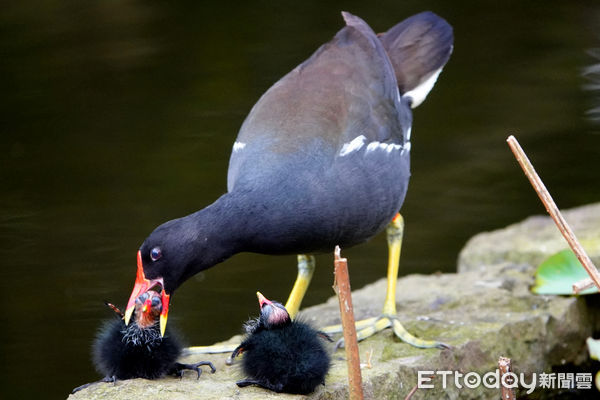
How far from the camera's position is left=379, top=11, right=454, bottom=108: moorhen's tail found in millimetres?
4289

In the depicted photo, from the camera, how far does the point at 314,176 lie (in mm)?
3320

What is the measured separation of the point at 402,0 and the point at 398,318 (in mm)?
4266

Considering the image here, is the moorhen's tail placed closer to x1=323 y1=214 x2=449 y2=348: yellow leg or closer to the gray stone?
x1=323 y1=214 x2=449 y2=348: yellow leg

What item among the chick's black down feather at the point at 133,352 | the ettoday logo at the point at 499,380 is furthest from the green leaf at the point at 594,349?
the chick's black down feather at the point at 133,352

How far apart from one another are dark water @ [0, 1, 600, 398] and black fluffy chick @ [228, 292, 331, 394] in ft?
4.96

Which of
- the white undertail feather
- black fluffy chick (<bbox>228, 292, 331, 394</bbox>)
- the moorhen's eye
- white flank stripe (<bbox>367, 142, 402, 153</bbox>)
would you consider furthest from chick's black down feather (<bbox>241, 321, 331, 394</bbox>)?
the white undertail feather

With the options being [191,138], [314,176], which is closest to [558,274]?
[314,176]

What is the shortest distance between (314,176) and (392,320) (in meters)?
0.68

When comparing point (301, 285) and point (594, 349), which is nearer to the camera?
point (594, 349)

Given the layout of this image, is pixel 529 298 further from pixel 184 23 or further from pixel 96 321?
pixel 184 23

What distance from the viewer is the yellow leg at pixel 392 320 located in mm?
3445

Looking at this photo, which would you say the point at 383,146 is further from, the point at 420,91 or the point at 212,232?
the point at 212,232

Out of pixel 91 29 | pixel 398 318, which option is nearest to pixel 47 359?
pixel 398 318

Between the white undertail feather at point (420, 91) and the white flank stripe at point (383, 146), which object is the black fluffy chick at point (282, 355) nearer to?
the white flank stripe at point (383, 146)
